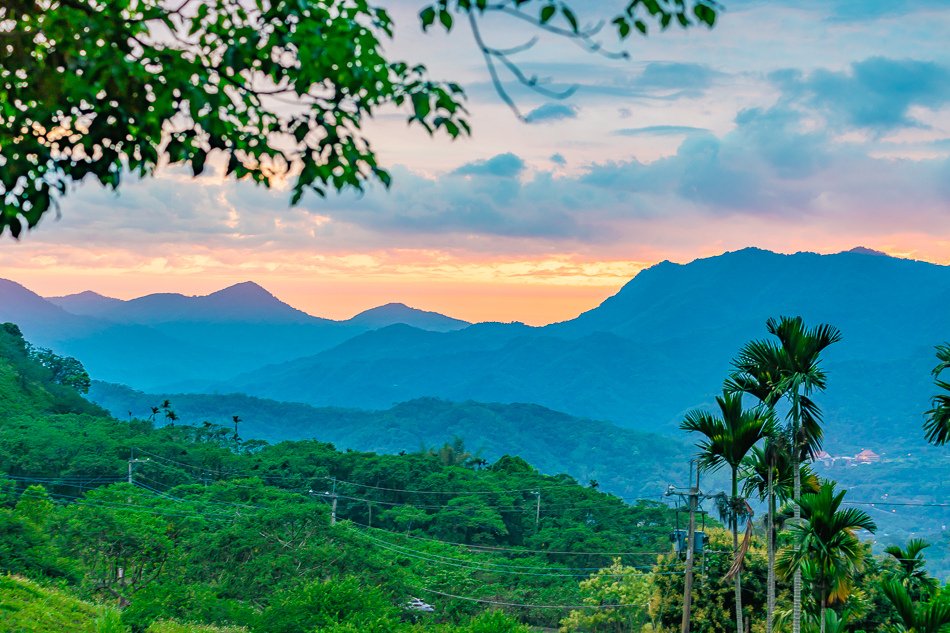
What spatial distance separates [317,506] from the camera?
170 ft

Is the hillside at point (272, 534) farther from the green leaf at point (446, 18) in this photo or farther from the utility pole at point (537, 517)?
the green leaf at point (446, 18)

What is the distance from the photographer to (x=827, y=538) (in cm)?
1822

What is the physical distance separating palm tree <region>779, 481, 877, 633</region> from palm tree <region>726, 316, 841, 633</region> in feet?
2.02

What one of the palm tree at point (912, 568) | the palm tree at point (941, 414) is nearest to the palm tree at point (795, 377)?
the palm tree at point (941, 414)

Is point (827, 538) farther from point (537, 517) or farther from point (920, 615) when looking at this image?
point (537, 517)

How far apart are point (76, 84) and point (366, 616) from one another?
75.1 feet

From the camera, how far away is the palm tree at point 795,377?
1881 centimetres

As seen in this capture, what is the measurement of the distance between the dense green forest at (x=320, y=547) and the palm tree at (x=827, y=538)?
11.7 inches

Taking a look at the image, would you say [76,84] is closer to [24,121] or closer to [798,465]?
[24,121]

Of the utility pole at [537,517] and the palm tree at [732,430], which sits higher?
the palm tree at [732,430]

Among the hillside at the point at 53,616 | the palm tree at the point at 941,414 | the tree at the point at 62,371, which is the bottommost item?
the hillside at the point at 53,616

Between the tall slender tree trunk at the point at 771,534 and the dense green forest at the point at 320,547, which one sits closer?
the tall slender tree trunk at the point at 771,534

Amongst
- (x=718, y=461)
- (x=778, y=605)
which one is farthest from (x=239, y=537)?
(x=718, y=461)

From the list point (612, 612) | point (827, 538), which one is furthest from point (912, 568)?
point (612, 612)
